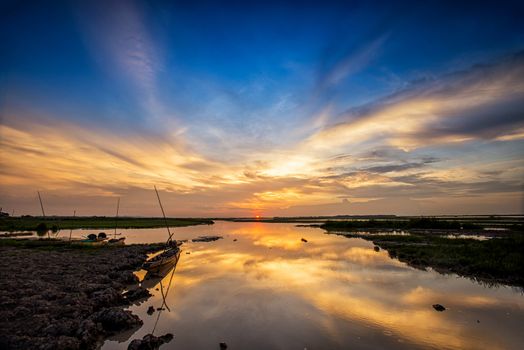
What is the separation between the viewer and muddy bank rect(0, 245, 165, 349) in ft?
38.3

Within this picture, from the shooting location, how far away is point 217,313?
1630 cm

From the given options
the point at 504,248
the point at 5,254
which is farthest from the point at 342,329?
the point at 5,254

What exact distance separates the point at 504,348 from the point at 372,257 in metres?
23.7

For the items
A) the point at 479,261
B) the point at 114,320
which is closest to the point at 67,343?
the point at 114,320

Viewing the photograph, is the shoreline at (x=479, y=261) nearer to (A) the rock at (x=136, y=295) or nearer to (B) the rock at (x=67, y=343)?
(A) the rock at (x=136, y=295)

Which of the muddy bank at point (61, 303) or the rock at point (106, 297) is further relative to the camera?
the rock at point (106, 297)

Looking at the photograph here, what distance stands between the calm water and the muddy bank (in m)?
1.10

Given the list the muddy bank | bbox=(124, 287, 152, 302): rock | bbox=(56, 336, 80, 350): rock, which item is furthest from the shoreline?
bbox=(56, 336, 80, 350): rock

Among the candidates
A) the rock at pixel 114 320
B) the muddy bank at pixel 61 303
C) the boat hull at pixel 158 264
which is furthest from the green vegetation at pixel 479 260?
the muddy bank at pixel 61 303

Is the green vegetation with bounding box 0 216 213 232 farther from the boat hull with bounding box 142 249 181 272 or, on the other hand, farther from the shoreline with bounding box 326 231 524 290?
the shoreline with bounding box 326 231 524 290

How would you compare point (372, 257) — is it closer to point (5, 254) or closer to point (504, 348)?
point (504, 348)

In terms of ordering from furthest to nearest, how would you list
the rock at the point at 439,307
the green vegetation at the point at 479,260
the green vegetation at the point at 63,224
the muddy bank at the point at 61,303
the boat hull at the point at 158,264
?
the green vegetation at the point at 63,224 < the boat hull at the point at 158,264 < the green vegetation at the point at 479,260 < the rock at the point at 439,307 < the muddy bank at the point at 61,303

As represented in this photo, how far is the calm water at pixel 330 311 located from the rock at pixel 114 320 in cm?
56

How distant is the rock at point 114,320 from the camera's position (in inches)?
530
